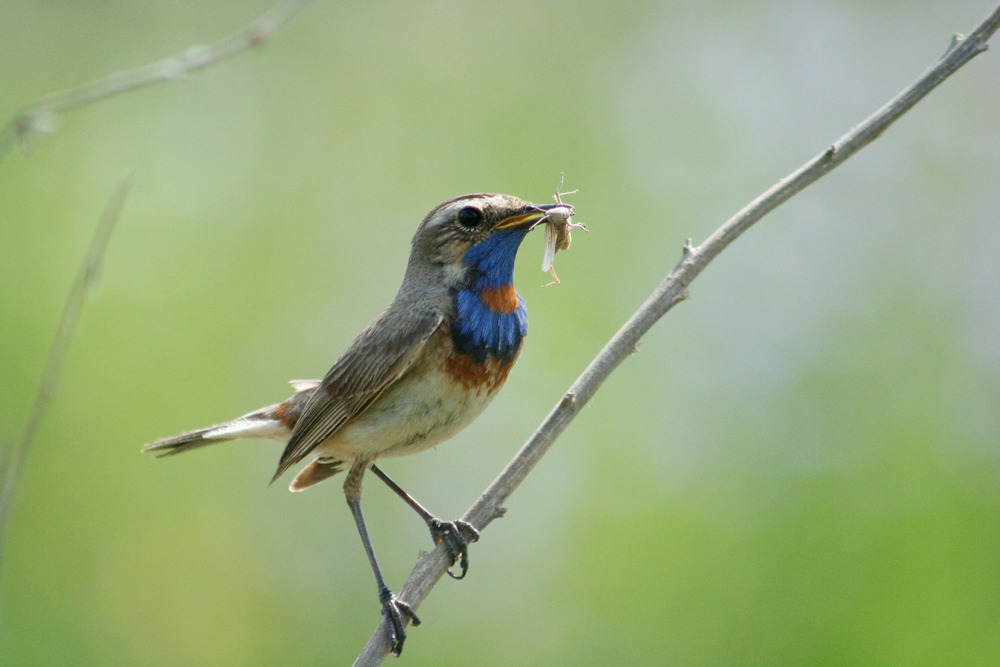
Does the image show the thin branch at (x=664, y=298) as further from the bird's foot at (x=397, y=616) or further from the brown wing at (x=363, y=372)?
A: the brown wing at (x=363, y=372)

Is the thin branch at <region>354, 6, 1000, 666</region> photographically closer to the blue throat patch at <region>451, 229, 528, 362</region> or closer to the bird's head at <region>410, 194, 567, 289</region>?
the blue throat patch at <region>451, 229, 528, 362</region>

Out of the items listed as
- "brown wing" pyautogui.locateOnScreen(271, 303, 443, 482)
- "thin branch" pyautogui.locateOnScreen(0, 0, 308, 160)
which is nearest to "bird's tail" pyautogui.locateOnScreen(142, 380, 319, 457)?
"brown wing" pyautogui.locateOnScreen(271, 303, 443, 482)

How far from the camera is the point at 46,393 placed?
122 inches

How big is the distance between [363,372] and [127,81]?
2002 mm

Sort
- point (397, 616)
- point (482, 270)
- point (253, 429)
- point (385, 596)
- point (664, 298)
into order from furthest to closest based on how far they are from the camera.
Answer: point (253, 429) → point (482, 270) → point (385, 596) → point (397, 616) → point (664, 298)

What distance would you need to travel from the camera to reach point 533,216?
4984 mm

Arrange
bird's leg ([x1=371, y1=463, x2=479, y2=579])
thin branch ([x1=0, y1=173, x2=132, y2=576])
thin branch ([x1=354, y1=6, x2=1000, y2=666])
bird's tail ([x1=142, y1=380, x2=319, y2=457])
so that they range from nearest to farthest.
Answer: thin branch ([x1=0, y1=173, x2=132, y2=576]) → thin branch ([x1=354, y1=6, x2=1000, y2=666]) → bird's leg ([x1=371, y1=463, x2=479, y2=579]) → bird's tail ([x1=142, y1=380, x2=319, y2=457])

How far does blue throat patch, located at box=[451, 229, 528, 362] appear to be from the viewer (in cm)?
502

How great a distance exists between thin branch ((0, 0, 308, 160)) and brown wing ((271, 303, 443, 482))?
1597 millimetres

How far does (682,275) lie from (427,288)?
1503 mm

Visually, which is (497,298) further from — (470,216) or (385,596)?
(385,596)

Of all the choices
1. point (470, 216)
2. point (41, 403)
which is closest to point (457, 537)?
point (470, 216)

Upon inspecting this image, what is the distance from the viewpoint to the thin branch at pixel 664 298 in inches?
154

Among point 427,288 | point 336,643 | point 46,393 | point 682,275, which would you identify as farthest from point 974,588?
point 46,393
